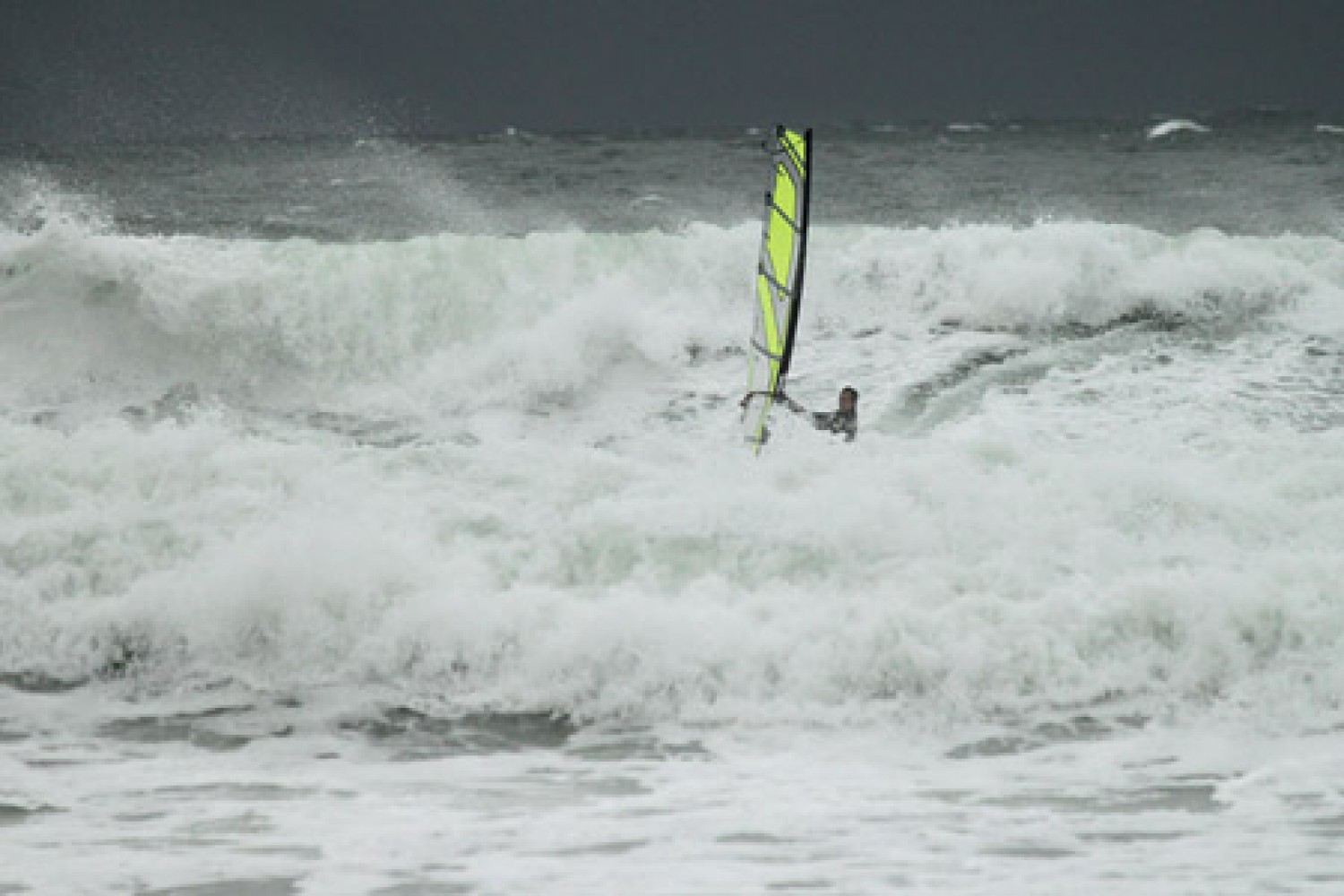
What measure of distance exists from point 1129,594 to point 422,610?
306 centimetres

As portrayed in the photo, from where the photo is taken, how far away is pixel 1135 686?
6371 mm

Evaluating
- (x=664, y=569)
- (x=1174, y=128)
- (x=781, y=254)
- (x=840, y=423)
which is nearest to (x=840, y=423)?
(x=840, y=423)

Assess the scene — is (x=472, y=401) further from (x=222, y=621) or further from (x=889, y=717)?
(x=889, y=717)

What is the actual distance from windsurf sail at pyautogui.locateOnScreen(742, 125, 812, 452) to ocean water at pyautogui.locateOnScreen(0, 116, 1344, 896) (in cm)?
74

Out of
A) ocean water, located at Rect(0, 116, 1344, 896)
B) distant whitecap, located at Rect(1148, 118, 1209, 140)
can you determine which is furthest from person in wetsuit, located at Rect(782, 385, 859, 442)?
distant whitecap, located at Rect(1148, 118, 1209, 140)

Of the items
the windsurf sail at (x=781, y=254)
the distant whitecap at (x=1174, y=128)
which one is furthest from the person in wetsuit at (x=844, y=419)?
the distant whitecap at (x=1174, y=128)

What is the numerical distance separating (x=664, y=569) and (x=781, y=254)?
1614 millimetres

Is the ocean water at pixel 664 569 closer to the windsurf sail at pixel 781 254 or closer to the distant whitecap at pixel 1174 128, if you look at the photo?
the windsurf sail at pixel 781 254

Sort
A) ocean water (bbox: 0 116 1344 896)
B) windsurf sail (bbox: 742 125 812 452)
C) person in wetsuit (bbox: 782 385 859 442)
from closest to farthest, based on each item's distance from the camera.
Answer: ocean water (bbox: 0 116 1344 896), windsurf sail (bbox: 742 125 812 452), person in wetsuit (bbox: 782 385 859 442)

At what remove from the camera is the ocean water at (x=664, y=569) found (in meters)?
5.05

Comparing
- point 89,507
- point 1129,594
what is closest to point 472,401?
point 89,507

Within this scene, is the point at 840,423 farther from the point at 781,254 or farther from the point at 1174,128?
the point at 1174,128

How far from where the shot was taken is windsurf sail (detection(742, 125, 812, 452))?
7.35m

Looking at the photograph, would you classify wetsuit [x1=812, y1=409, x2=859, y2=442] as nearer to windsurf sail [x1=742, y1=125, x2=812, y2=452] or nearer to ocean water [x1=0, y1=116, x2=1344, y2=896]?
ocean water [x1=0, y1=116, x2=1344, y2=896]
